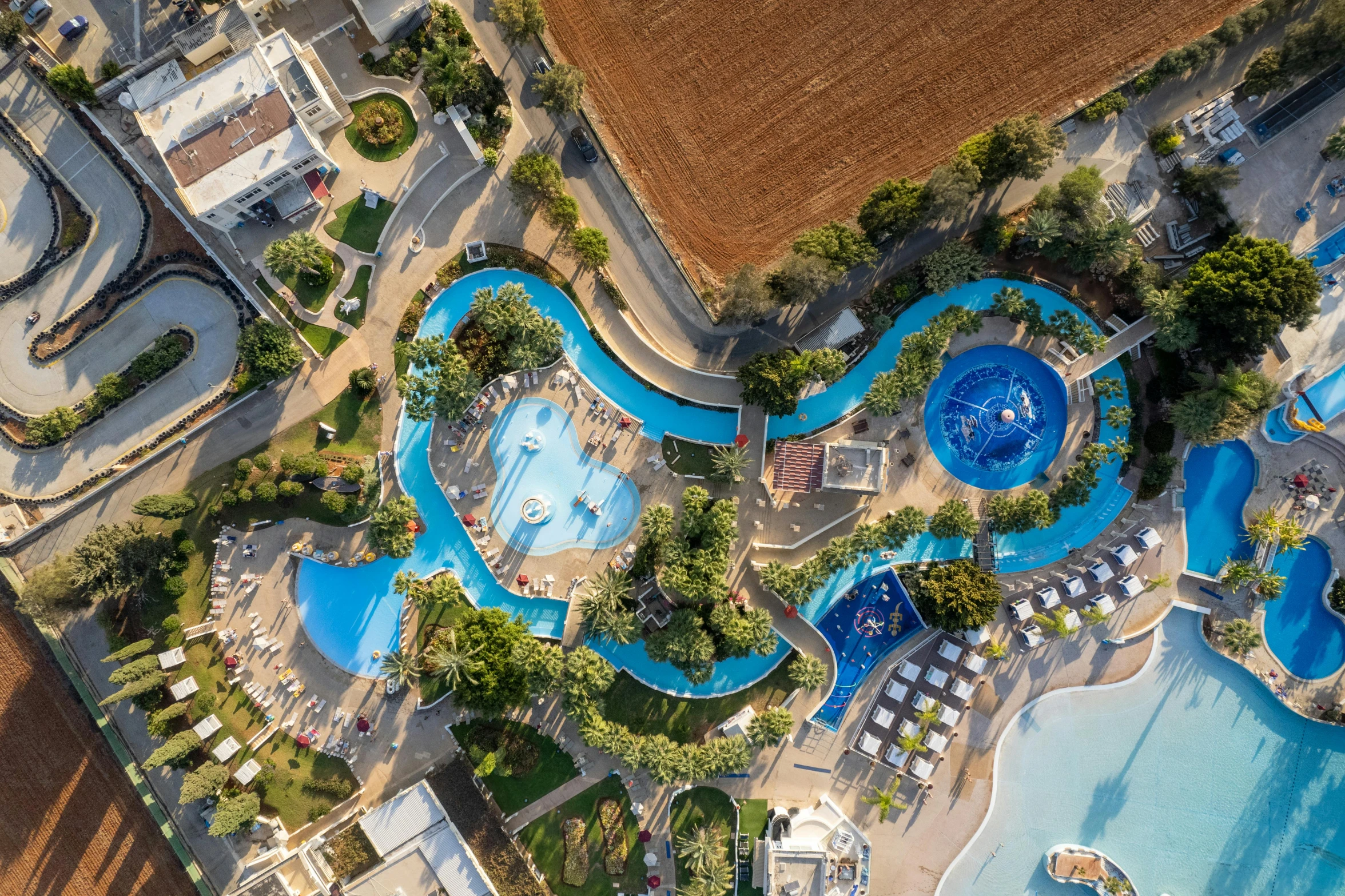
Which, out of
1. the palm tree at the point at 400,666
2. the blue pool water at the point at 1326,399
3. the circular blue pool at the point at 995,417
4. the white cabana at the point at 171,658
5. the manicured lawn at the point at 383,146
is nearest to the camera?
the palm tree at the point at 400,666

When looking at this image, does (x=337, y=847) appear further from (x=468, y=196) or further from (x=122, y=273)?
(x=468, y=196)

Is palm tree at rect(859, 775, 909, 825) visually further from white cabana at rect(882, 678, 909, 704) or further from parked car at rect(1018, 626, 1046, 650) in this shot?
parked car at rect(1018, 626, 1046, 650)

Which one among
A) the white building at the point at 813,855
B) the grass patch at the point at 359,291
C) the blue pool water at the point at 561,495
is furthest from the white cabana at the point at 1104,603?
the grass patch at the point at 359,291

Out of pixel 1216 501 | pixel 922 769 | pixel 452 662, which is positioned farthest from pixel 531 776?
pixel 1216 501

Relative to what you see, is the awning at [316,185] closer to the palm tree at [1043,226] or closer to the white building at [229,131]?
the white building at [229,131]

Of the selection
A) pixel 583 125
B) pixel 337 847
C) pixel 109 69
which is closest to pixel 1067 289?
pixel 583 125
